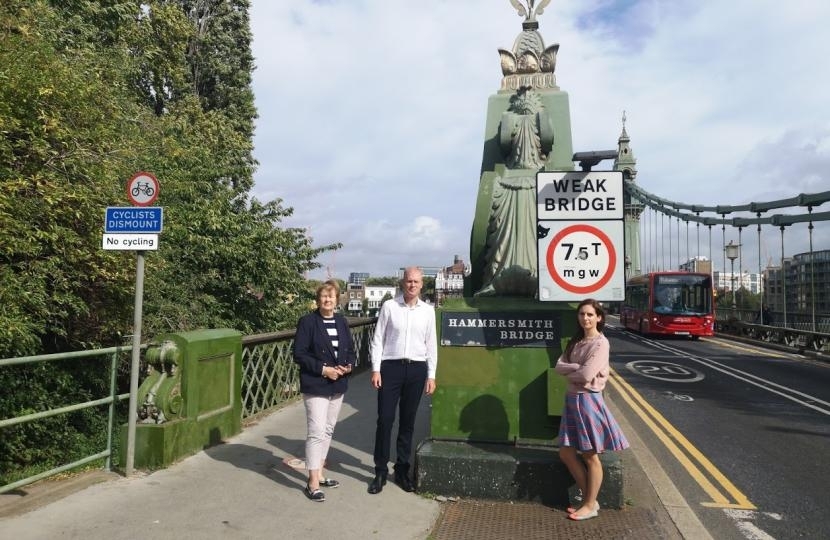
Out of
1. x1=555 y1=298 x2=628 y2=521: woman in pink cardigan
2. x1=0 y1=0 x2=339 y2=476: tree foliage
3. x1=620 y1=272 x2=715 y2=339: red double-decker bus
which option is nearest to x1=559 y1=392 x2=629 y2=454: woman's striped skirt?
x1=555 y1=298 x2=628 y2=521: woman in pink cardigan

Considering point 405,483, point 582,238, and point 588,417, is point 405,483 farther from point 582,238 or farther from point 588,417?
point 582,238

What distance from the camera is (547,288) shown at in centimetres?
445

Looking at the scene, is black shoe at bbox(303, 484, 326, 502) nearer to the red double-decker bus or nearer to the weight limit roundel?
the weight limit roundel

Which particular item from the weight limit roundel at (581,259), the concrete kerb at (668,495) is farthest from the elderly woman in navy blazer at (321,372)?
the concrete kerb at (668,495)

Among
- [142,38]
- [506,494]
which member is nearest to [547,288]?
[506,494]

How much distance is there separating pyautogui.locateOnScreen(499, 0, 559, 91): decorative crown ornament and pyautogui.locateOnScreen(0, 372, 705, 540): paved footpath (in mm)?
6825

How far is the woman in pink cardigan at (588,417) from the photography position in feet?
13.0

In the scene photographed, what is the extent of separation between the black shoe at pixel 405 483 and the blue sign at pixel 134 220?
274 centimetres

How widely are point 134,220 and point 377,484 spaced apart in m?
2.83

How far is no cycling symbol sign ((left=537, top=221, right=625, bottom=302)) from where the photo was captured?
14.3 ft

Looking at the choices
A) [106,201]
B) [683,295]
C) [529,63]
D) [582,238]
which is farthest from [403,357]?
[683,295]

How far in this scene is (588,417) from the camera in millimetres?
3967

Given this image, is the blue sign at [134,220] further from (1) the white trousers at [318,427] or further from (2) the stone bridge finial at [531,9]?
(2) the stone bridge finial at [531,9]

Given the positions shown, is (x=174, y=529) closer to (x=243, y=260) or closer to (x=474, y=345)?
(x=474, y=345)
